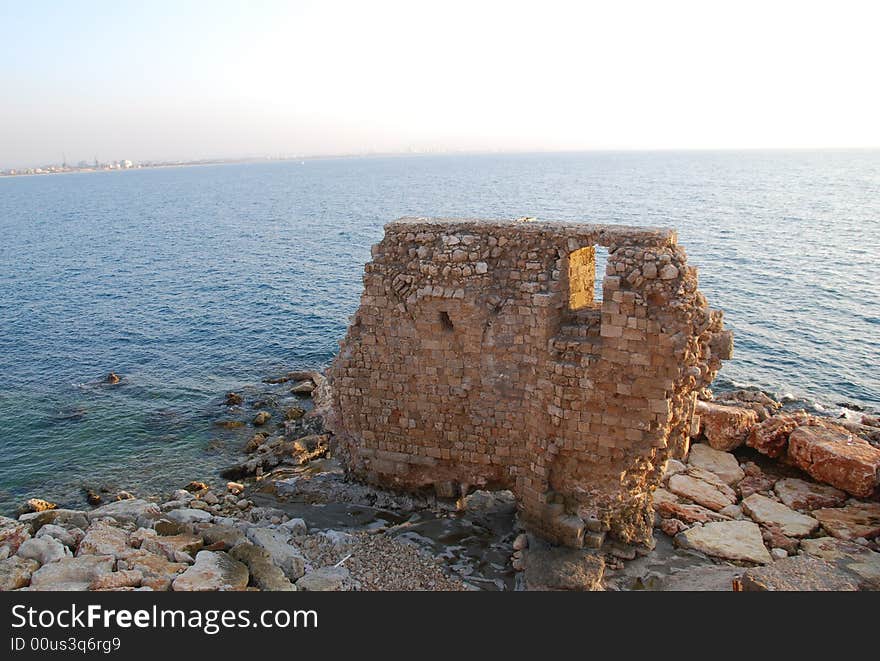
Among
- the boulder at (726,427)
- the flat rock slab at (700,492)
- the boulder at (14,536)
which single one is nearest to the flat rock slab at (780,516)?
the flat rock slab at (700,492)

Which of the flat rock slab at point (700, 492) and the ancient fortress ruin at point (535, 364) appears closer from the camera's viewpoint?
the ancient fortress ruin at point (535, 364)

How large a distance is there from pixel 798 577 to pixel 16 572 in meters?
13.3

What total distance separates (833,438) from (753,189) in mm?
81523

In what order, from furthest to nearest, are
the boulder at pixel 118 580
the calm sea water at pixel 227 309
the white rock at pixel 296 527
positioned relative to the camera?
the calm sea water at pixel 227 309
the white rock at pixel 296 527
the boulder at pixel 118 580

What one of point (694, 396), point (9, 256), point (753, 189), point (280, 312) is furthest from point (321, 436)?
point (753, 189)

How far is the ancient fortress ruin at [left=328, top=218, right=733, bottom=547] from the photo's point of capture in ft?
36.4

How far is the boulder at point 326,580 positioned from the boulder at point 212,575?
1.07 m

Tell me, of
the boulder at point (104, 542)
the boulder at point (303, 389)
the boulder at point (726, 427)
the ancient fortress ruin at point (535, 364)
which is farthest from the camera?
the boulder at point (303, 389)

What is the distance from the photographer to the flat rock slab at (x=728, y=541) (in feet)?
41.7

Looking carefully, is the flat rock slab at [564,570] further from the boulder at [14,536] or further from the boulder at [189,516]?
the boulder at [14,536]

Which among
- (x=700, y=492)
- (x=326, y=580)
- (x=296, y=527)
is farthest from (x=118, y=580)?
(x=700, y=492)

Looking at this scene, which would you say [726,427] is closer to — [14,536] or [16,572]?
[16,572]

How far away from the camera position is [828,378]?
80.7 feet

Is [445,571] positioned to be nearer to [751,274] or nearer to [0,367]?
[0,367]
